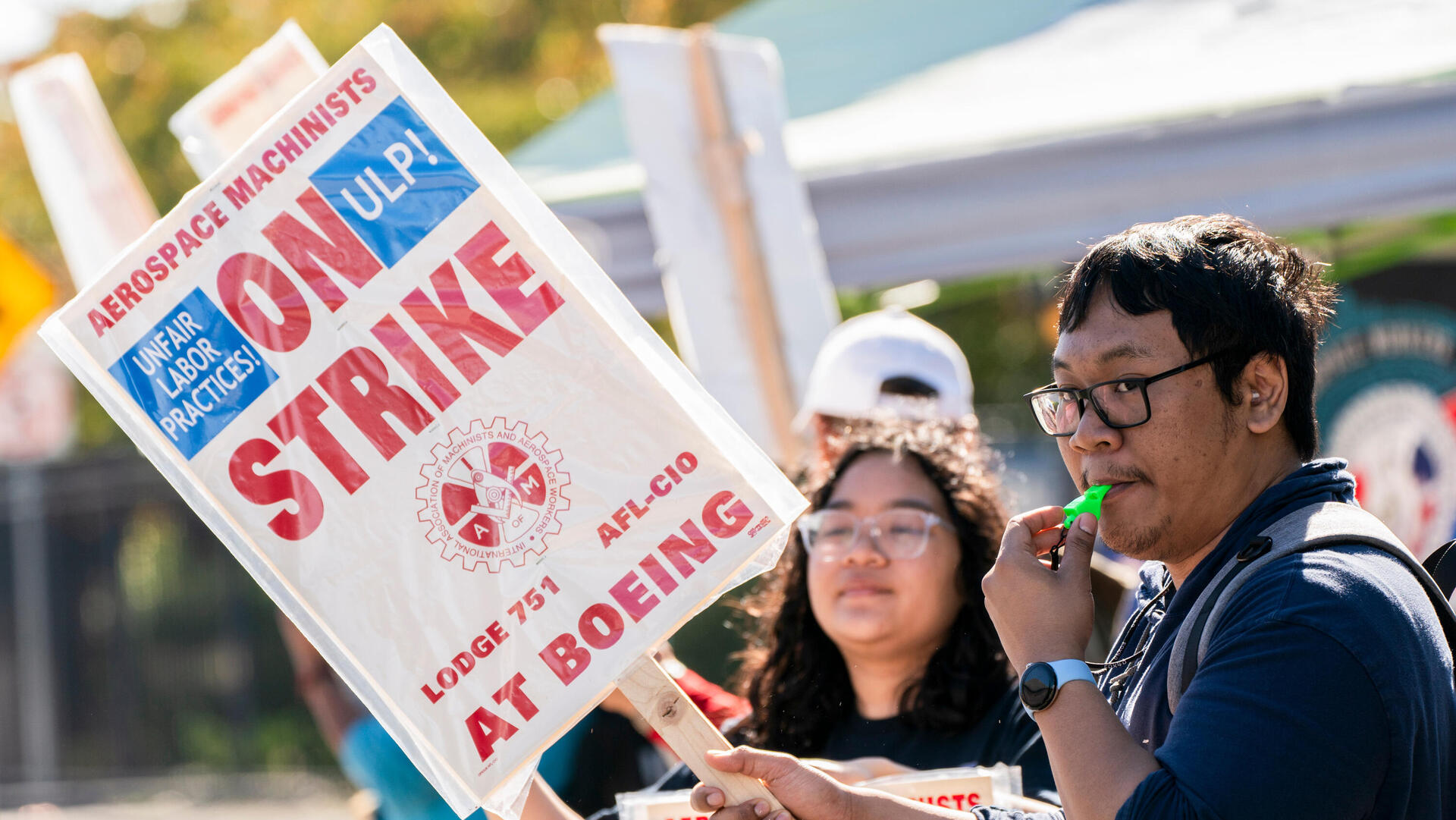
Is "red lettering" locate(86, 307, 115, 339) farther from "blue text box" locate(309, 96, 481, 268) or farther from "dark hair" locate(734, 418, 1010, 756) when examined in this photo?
"dark hair" locate(734, 418, 1010, 756)

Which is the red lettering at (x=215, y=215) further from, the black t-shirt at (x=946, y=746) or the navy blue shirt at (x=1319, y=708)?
the navy blue shirt at (x=1319, y=708)

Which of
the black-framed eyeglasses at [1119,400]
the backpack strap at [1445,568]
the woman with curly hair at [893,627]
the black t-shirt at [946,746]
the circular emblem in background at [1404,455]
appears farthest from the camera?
the circular emblem in background at [1404,455]

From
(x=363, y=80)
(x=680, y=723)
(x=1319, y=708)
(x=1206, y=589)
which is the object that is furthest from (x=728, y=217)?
(x=1319, y=708)

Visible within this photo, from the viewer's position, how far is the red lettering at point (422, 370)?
169 cm

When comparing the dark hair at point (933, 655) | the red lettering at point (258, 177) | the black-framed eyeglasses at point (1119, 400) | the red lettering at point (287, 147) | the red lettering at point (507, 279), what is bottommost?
the dark hair at point (933, 655)

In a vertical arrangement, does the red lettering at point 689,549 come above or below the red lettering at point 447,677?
above

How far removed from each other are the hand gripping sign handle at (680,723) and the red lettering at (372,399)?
0.40 metres

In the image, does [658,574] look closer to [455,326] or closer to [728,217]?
[455,326]

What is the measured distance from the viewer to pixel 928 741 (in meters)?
2.29

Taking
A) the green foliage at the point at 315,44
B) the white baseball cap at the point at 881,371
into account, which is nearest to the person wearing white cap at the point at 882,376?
the white baseball cap at the point at 881,371

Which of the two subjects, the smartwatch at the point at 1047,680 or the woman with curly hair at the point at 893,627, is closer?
the smartwatch at the point at 1047,680

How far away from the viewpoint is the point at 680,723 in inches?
64.7

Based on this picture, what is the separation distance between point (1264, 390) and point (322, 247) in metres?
1.12

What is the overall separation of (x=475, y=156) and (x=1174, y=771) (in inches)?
41.7
